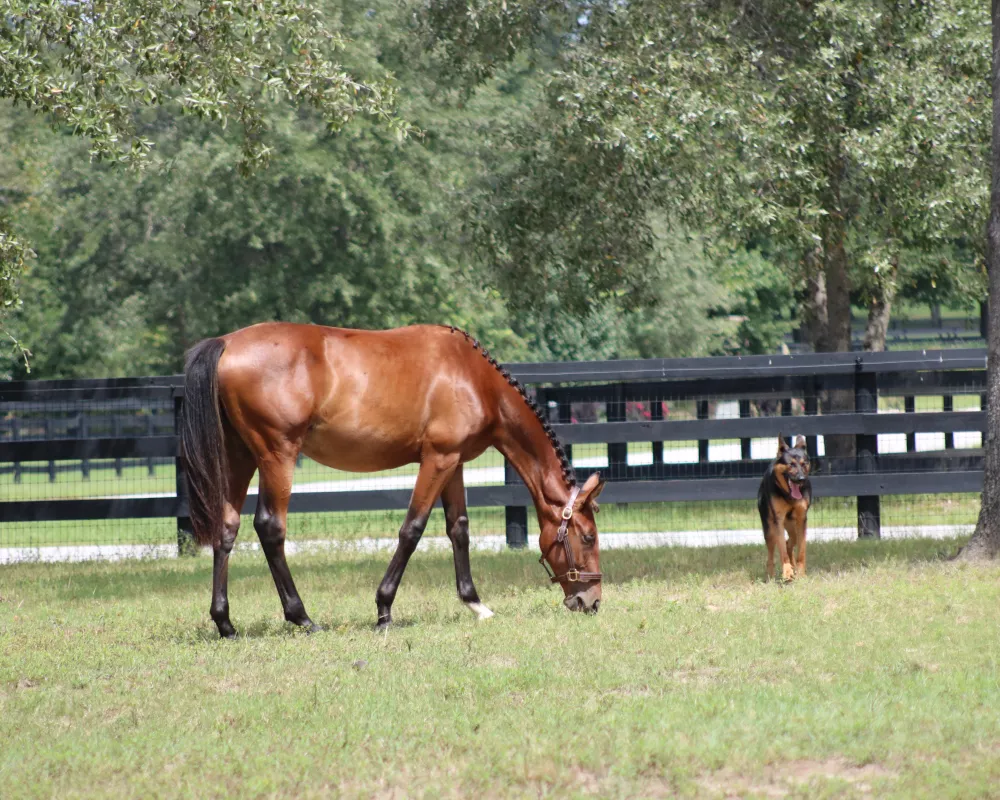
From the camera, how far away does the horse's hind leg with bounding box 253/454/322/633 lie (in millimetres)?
7625

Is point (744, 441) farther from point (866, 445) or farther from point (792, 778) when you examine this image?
point (792, 778)

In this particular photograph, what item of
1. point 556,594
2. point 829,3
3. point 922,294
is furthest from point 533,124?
point 922,294

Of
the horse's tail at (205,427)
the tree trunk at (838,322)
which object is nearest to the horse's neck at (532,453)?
the horse's tail at (205,427)

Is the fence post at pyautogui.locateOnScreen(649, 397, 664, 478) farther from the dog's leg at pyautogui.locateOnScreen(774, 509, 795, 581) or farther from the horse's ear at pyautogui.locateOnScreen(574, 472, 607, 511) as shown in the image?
the horse's ear at pyautogui.locateOnScreen(574, 472, 607, 511)

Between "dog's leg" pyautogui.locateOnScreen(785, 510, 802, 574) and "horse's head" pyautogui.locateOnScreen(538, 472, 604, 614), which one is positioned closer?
"horse's head" pyautogui.locateOnScreen(538, 472, 604, 614)

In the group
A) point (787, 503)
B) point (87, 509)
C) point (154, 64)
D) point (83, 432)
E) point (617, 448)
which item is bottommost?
point (83, 432)

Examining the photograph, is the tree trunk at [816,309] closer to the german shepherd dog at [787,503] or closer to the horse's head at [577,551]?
the german shepherd dog at [787,503]

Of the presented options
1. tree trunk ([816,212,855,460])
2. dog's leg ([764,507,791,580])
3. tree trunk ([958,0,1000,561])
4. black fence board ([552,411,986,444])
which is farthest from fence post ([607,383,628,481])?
tree trunk ([958,0,1000,561])

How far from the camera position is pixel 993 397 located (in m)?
9.60

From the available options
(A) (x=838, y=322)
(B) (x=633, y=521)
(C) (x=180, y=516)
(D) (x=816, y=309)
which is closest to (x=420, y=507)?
(C) (x=180, y=516)

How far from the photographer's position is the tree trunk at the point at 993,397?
9.55 meters

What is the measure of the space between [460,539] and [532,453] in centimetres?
76

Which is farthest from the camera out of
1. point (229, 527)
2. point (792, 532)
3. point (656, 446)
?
point (656, 446)

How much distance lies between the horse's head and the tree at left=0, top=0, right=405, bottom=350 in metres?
4.12
